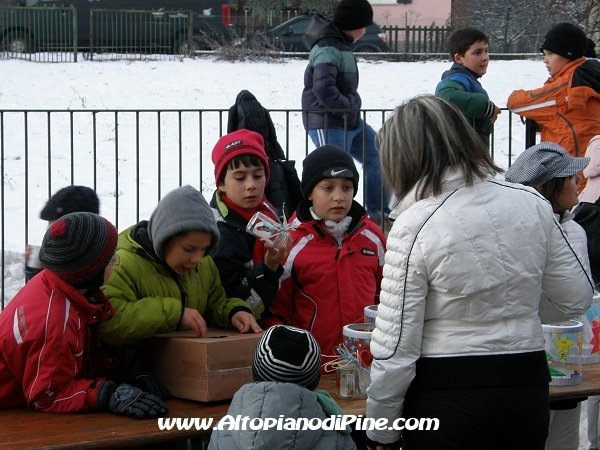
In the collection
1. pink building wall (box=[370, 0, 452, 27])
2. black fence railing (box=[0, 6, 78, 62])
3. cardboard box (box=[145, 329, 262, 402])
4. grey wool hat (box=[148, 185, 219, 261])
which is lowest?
cardboard box (box=[145, 329, 262, 402])

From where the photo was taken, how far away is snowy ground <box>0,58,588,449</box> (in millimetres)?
16891

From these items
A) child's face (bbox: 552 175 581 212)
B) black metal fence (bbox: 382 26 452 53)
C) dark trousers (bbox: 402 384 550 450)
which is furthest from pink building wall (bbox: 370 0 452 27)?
dark trousers (bbox: 402 384 550 450)

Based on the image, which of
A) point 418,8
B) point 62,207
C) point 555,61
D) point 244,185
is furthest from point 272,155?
point 418,8

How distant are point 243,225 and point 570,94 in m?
3.43

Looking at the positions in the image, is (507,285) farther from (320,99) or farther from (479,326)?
(320,99)

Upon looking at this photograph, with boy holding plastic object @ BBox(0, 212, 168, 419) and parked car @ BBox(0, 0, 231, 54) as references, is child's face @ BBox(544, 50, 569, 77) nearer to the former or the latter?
boy holding plastic object @ BBox(0, 212, 168, 419)

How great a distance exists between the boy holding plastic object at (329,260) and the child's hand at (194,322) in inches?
25.4

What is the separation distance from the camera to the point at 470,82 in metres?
6.79

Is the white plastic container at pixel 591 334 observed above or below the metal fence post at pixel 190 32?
below

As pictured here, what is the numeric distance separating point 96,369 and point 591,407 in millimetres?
3012

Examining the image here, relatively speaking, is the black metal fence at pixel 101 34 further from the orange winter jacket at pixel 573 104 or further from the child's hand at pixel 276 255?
the child's hand at pixel 276 255

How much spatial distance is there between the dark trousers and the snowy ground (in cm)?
1118

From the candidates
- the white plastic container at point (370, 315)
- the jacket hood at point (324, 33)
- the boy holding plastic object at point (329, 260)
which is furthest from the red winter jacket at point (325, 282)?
the jacket hood at point (324, 33)

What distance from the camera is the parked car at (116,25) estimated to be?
2120 centimetres
